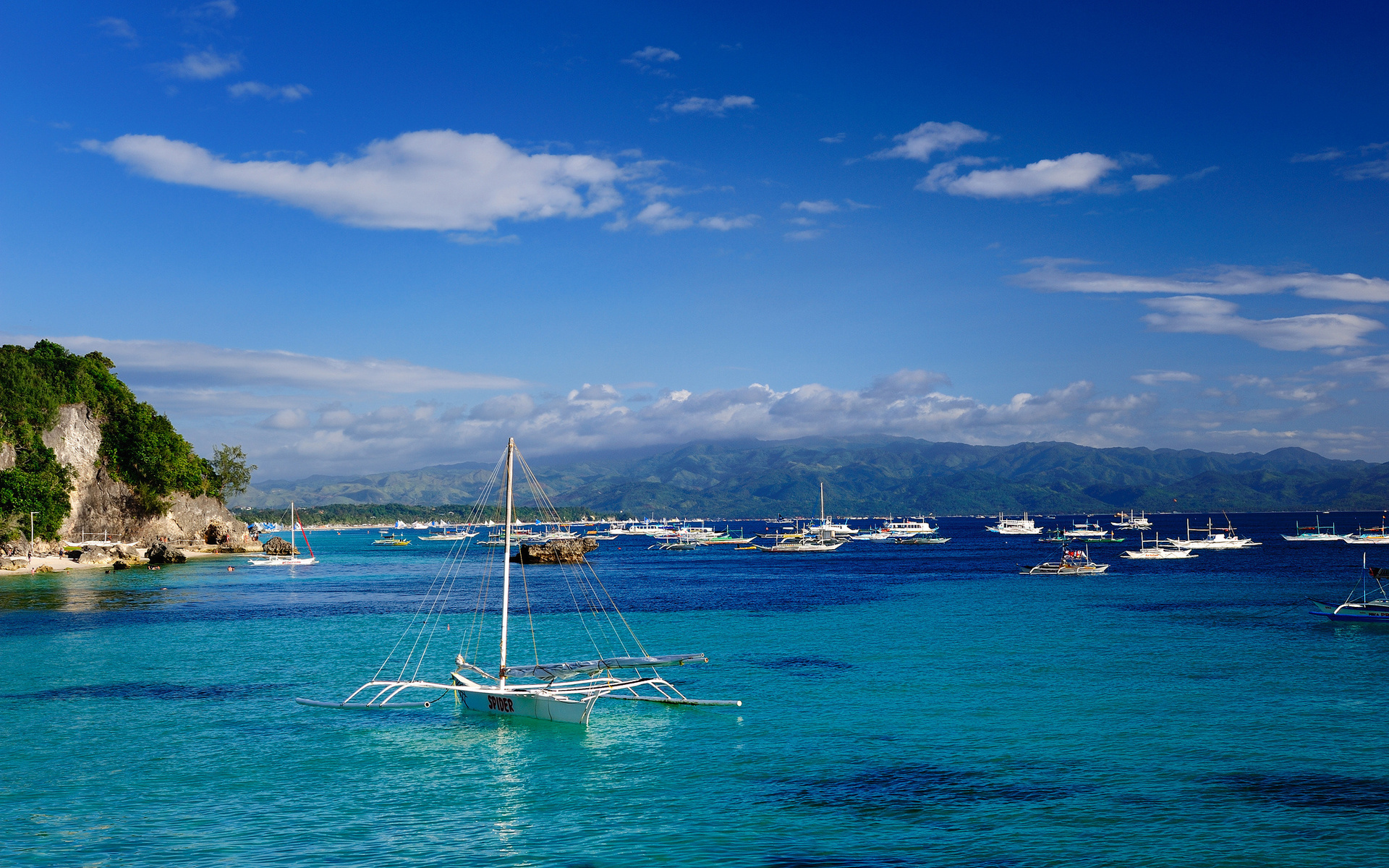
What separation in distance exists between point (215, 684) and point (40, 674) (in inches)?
399

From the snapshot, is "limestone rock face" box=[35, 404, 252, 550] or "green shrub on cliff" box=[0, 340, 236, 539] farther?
"limestone rock face" box=[35, 404, 252, 550]

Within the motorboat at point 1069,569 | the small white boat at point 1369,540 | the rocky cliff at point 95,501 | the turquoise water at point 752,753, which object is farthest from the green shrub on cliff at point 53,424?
the small white boat at point 1369,540

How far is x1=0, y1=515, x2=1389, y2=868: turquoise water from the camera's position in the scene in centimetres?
2300

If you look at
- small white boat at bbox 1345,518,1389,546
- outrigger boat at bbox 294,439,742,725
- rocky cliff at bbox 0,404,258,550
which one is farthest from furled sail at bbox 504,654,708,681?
small white boat at bbox 1345,518,1389,546

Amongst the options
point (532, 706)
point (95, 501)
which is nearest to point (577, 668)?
point (532, 706)

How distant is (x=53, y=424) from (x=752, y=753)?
145439 millimetres

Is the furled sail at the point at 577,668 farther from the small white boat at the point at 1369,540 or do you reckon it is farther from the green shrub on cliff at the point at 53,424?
the small white boat at the point at 1369,540

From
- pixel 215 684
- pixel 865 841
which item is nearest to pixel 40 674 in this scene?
pixel 215 684

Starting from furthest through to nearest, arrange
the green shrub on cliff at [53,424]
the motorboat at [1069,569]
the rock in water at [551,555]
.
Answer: the rock in water at [551,555]
the green shrub on cliff at [53,424]
the motorboat at [1069,569]

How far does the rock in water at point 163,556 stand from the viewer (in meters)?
136

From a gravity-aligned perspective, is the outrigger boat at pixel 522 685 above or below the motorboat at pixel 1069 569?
above

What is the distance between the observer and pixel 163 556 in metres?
138

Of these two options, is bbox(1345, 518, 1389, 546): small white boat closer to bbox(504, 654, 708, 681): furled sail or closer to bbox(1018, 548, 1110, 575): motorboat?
bbox(1018, 548, 1110, 575): motorboat

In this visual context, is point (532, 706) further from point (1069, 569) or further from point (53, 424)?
point (53, 424)
